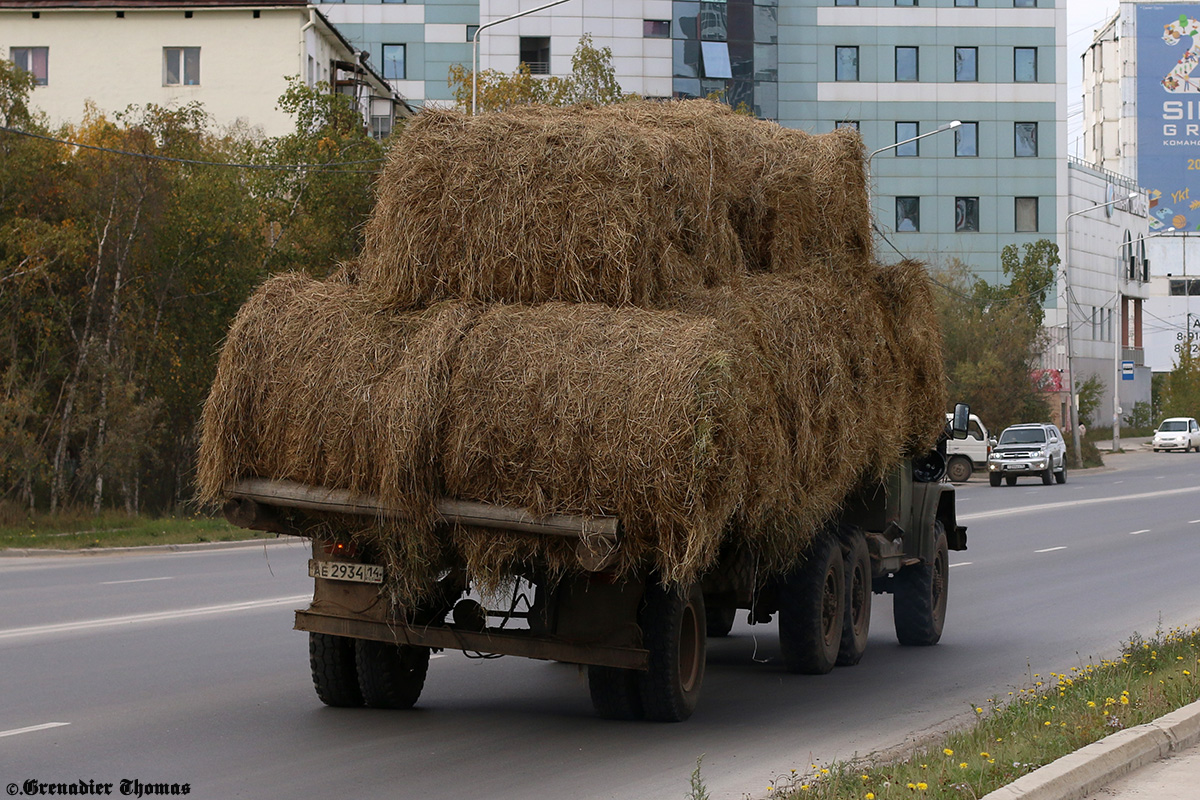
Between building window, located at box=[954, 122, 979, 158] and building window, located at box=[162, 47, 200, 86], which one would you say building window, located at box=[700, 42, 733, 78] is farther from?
building window, located at box=[162, 47, 200, 86]

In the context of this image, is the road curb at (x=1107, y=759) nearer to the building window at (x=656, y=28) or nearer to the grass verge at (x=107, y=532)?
the grass verge at (x=107, y=532)

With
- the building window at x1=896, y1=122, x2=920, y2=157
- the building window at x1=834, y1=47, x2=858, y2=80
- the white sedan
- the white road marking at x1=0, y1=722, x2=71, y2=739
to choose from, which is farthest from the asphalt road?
the white sedan

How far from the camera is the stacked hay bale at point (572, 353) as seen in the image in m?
8.23

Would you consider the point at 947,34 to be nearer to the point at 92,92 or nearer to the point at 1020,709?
the point at 92,92

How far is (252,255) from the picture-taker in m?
30.5

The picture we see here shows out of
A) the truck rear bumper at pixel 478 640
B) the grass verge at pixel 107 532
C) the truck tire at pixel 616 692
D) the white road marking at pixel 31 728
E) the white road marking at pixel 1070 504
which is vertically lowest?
the white road marking at pixel 1070 504

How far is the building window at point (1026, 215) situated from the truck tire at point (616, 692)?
252 ft

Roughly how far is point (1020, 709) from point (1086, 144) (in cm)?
14052

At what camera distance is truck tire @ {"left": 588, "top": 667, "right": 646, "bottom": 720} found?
30.6ft

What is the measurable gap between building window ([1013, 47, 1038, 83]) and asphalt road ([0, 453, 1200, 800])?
66.2 metres

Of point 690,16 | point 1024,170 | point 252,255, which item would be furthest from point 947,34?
point 252,255

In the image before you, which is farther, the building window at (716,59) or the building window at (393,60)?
the building window at (393,60)

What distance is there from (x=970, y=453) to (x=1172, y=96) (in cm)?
8675

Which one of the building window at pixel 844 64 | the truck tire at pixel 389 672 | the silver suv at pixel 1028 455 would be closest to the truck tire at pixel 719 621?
the truck tire at pixel 389 672
